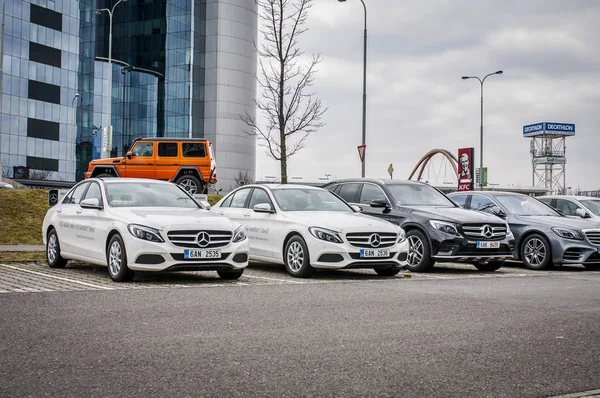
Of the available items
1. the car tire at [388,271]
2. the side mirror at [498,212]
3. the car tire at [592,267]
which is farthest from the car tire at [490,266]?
the car tire at [388,271]

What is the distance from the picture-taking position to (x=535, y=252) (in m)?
16.8

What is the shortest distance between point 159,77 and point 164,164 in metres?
64.4

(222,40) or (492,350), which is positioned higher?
(222,40)

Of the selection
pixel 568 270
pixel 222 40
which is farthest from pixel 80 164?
pixel 568 270

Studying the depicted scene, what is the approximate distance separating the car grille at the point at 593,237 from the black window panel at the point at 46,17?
222 ft

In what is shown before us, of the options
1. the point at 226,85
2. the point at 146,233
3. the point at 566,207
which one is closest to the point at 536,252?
the point at 566,207

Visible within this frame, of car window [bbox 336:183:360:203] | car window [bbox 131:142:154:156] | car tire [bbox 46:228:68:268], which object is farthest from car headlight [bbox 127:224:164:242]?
car window [bbox 131:142:154:156]

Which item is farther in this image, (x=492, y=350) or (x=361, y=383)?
A: (x=492, y=350)

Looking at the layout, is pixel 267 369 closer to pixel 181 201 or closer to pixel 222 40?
pixel 181 201

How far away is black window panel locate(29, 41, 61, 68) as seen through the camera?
74.0m

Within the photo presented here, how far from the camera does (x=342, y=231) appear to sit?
12.8 metres

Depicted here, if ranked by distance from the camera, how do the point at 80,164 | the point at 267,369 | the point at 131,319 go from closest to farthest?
the point at 267,369, the point at 131,319, the point at 80,164

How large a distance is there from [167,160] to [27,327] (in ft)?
63.8

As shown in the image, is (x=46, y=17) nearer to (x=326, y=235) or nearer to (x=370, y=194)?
(x=370, y=194)
